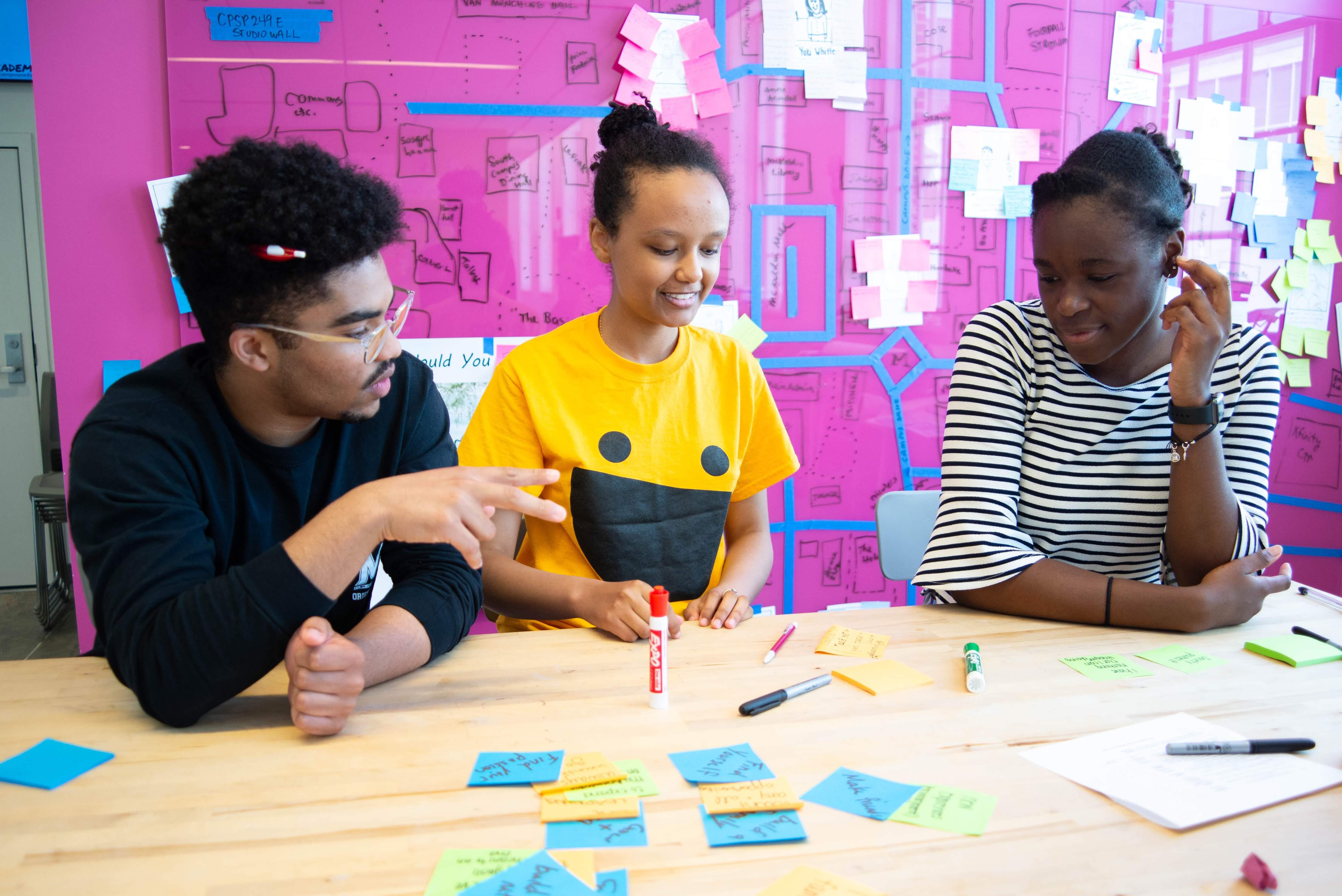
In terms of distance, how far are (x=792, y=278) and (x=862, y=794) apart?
221cm

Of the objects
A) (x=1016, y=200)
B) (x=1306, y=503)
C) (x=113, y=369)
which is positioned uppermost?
(x=1016, y=200)

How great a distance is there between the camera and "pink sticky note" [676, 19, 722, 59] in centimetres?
269

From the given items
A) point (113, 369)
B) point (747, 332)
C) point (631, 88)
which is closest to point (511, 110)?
point (631, 88)

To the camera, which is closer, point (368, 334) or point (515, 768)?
point (515, 768)

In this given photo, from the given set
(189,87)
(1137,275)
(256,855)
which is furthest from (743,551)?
(189,87)

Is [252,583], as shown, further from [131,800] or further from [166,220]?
[166,220]

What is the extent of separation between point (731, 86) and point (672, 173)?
1393 millimetres

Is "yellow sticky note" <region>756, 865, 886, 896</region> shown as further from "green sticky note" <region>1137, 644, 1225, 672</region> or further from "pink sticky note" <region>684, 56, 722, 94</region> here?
"pink sticky note" <region>684, 56, 722, 94</region>

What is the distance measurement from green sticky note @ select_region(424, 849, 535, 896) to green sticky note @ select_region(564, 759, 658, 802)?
0.09 metres

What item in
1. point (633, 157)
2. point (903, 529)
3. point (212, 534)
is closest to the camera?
point (212, 534)

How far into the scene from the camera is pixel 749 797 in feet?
2.81

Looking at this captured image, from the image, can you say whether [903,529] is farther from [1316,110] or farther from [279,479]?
[1316,110]

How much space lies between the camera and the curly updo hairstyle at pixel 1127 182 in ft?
4.52

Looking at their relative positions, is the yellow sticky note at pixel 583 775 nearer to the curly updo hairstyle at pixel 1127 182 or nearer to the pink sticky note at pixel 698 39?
the curly updo hairstyle at pixel 1127 182
